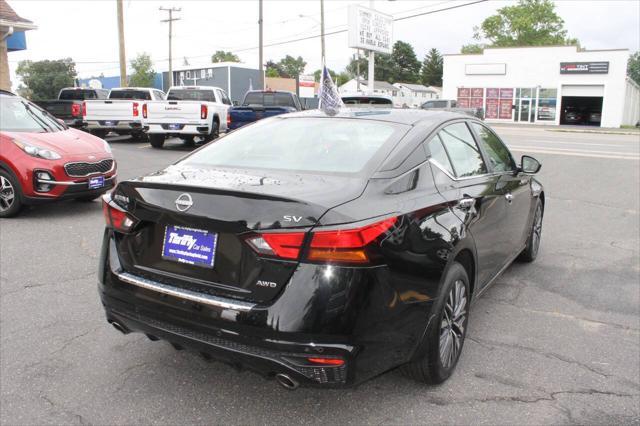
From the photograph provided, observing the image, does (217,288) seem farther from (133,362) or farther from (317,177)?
(133,362)

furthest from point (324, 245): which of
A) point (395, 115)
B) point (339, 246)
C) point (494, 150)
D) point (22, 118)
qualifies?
point (22, 118)

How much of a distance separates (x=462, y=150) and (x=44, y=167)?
18.1 feet

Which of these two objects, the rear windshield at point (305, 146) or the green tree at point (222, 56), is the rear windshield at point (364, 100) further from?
the green tree at point (222, 56)

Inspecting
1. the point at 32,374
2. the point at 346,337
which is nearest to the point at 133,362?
the point at 32,374

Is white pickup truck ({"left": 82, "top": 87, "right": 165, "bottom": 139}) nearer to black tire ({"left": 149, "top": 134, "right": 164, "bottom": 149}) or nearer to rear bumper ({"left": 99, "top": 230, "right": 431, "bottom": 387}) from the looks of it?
black tire ({"left": 149, "top": 134, "right": 164, "bottom": 149})

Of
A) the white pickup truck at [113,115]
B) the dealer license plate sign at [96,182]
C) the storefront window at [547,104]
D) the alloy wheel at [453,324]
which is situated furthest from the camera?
the storefront window at [547,104]

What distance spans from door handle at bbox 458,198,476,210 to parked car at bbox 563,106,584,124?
45.8 m

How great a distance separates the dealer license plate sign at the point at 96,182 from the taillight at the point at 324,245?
5.62m

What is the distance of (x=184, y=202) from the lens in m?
2.75

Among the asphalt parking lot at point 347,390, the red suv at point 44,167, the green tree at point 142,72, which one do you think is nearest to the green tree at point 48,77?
the green tree at point 142,72

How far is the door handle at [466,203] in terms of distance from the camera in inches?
135

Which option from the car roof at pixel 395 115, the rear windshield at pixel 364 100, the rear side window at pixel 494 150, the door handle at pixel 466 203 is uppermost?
Answer: the rear windshield at pixel 364 100

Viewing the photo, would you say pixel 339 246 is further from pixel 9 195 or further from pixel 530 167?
pixel 9 195

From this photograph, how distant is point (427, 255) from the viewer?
290cm
